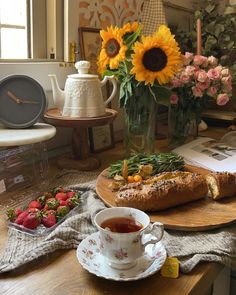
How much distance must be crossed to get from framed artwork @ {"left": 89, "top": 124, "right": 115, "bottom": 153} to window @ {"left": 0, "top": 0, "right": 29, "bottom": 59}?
0.35 m

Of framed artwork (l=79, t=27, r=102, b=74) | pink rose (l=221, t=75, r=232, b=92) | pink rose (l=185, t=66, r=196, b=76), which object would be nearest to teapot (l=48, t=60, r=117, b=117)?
framed artwork (l=79, t=27, r=102, b=74)

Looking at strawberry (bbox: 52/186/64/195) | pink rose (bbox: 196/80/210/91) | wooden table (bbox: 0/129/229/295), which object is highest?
pink rose (bbox: 196/80/210/91)

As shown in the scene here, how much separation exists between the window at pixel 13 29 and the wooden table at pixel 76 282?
2.47 feet

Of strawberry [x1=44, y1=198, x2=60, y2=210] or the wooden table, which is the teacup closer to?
the wooden table

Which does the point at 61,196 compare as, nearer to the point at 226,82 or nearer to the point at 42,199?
the point at 42,199

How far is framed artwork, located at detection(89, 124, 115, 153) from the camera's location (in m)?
1.31

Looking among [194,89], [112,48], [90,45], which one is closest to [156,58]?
[112,48]

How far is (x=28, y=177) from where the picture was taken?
3.22 ft

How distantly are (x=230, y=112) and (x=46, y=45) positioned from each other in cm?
102

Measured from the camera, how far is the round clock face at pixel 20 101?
3.28ft

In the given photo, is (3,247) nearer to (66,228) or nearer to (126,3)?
(66,228)

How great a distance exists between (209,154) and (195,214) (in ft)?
1.47

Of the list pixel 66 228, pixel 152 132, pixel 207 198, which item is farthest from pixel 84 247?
pixel 152 132

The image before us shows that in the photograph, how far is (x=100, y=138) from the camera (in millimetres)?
1349
